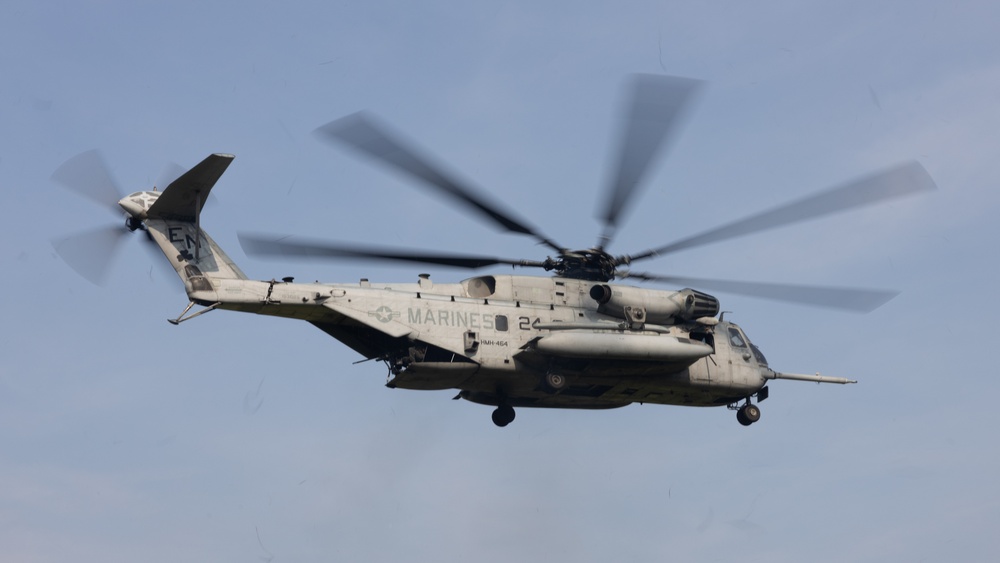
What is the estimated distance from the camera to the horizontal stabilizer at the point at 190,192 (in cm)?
3278

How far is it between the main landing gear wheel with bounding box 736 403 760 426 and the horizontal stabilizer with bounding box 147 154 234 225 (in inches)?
626

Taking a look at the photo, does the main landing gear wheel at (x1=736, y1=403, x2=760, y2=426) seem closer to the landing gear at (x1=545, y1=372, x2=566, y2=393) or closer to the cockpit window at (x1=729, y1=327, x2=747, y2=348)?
the cockpit window at (x1=729, y1=327, x2=747, y2=348)

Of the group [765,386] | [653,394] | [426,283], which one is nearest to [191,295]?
[426,283]

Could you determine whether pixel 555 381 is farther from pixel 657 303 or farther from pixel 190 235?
pixel 190 235

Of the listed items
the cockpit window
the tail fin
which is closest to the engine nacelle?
the cockpit window

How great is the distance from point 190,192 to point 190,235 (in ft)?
3.70

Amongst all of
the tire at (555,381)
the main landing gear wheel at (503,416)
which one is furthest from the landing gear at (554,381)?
the main landing gear wheel at (503,416)

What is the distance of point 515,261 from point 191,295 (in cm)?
823

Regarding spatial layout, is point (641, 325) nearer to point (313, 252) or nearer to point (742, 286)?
point (742, 286)

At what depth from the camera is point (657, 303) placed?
123 ft

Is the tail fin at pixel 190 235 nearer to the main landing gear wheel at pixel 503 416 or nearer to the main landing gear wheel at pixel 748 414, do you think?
the main landing gear wheel at pixel 503 416

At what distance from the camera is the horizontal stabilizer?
32781mm

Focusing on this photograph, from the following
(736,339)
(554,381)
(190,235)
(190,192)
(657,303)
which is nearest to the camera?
(190,192)

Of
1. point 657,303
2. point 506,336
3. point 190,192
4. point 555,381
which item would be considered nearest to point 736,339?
point 657,303
